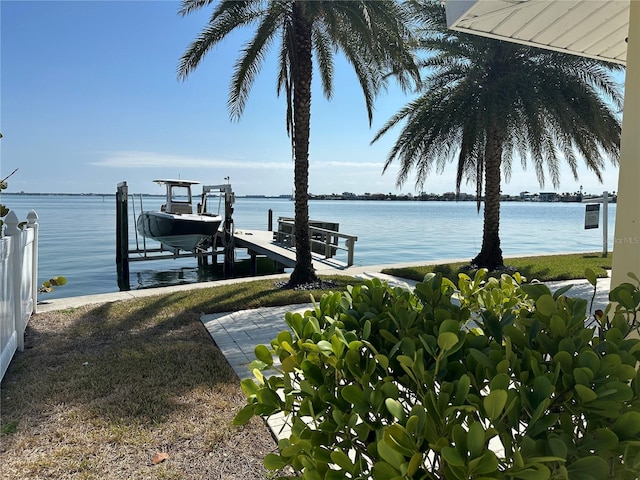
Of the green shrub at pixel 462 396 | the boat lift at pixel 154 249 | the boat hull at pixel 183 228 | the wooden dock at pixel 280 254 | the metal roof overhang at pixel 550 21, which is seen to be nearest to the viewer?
the green shrub at pixel 462 396

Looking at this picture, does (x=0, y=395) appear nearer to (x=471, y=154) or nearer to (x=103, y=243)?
(x=471, y=154)

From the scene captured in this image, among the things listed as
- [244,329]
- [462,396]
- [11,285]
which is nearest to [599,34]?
[462,396]

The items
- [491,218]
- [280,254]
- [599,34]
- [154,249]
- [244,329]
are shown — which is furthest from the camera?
[154,249]

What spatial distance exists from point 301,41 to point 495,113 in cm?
404

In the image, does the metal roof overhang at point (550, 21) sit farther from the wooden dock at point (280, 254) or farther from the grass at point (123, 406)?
the wooden dock at point (280, 254)

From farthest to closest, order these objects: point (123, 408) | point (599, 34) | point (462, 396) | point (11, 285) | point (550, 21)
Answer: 1. point (11, 285)
2. point (123, 408)
3. point (599, 34)
4. point (550, 21)
5. point (462, 396)

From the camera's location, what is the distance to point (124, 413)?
3256 millimetres

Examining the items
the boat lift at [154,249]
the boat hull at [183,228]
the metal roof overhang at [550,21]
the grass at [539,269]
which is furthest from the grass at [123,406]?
the boat hull at [183,228]

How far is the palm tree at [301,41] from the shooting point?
7.74 metres

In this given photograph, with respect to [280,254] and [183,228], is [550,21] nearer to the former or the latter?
[280,254]

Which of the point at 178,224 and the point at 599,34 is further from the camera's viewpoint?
the point at 178,224

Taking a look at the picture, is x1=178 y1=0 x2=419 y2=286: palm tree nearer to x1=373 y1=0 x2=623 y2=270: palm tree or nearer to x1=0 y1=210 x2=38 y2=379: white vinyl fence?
x1=373 y1=0 x2=623 y2=270: palm tree

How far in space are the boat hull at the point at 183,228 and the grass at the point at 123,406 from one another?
9883 mm

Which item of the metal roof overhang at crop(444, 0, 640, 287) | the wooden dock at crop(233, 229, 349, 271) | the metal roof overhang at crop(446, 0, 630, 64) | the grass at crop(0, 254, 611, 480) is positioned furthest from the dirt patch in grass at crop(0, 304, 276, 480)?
the wooden dock at crop(233, 229, 349, 271)
